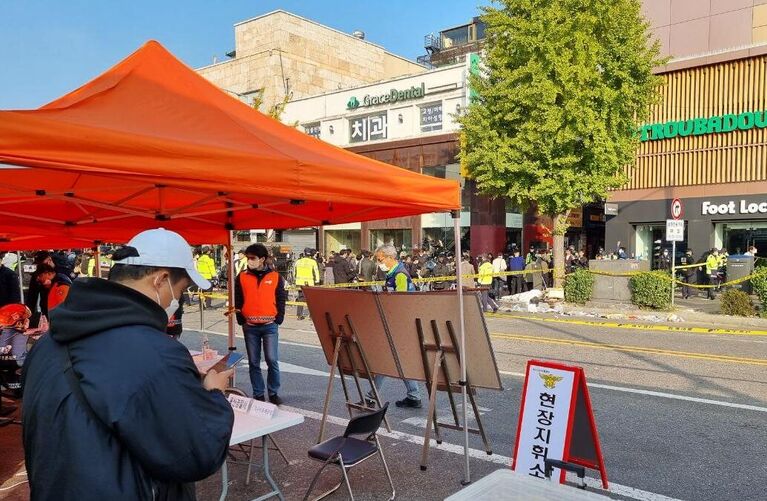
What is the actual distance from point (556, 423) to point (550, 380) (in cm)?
31

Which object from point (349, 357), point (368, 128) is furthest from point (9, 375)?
point (368, 128)

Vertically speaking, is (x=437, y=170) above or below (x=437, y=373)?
above

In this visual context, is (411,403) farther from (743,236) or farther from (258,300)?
(743,236)

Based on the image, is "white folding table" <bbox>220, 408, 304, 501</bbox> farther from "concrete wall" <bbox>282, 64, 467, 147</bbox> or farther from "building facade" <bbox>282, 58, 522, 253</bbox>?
"building facade" <bbox>282, 58, 522, 253</bbox>

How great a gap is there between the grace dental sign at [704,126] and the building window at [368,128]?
15.2 metres

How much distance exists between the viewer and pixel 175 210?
6.07 meters

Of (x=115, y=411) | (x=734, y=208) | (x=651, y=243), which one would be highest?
(x=734, y=208)

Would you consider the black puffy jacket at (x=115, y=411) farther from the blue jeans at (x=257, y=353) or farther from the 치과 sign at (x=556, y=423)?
the blue jeans at (x=257, y=353)

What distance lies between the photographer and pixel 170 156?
352cm

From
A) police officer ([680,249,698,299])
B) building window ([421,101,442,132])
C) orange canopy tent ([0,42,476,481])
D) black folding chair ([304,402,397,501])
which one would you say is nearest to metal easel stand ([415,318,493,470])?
orange canopy tent ([0,42,476,481])

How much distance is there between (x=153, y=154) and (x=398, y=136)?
32.4 m

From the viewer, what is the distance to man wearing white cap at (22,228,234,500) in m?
1.70

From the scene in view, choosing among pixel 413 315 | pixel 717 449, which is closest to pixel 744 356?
pixel 717 449

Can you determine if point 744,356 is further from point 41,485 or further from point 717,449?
point 41,485
